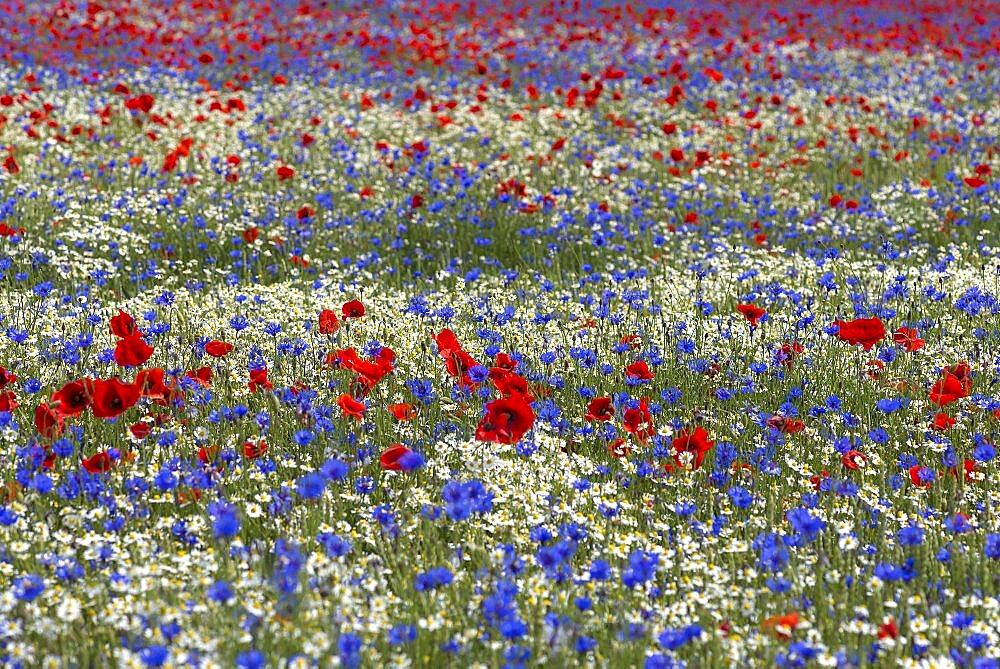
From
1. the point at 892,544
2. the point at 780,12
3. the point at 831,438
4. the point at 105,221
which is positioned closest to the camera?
the point at 892,544

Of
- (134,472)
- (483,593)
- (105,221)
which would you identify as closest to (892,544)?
(483,593)

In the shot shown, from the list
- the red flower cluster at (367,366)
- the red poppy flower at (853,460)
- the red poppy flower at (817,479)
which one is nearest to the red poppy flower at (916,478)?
the red poppy flower at (853,460)

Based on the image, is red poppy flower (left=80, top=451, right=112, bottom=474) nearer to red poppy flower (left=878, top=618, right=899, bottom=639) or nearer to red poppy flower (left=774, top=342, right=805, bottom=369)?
red poppy flower (left=878, top=618, right=899, bottom=639)

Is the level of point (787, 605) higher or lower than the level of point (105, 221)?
higher

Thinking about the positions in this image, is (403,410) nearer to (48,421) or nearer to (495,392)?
(495,392)

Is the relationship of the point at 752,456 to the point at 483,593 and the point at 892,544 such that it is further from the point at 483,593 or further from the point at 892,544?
the point at 483,593

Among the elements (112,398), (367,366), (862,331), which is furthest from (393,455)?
(862,331)

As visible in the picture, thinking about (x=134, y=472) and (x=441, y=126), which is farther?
(x=441, y=126)
